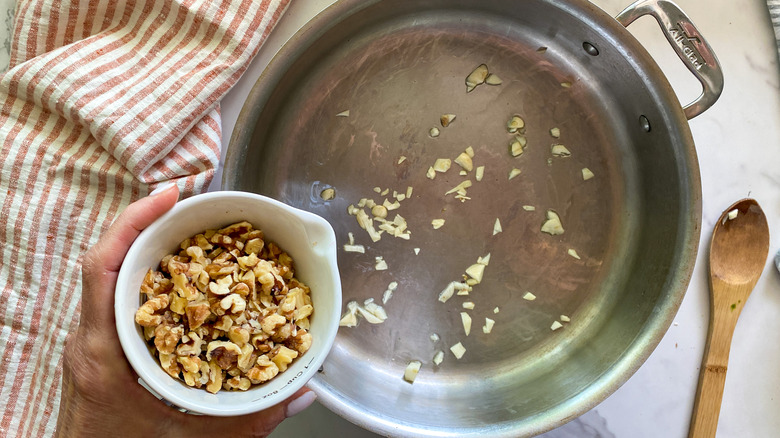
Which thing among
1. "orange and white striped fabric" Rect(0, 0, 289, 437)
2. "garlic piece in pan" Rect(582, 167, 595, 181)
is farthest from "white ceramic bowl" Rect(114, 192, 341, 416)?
"garlic piece in pan" Rect(582, 167, 595, 181)

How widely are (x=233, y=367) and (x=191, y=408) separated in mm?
45

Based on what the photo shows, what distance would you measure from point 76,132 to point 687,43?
2.14 feet

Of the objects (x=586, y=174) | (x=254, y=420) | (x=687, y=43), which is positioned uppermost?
(x=687, y=43)

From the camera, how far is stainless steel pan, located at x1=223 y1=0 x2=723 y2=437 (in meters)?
0.64

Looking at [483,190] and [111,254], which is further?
[483,190]

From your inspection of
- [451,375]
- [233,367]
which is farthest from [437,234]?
[233,367]

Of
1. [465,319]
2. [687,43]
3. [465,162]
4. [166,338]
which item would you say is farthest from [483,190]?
[166,338]

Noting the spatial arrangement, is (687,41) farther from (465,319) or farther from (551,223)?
(465,319)

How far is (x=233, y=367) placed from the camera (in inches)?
17.8

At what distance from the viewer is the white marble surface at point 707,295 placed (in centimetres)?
66

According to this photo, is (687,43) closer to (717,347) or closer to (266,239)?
(717,347)

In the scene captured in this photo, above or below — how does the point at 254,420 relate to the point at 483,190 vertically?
below

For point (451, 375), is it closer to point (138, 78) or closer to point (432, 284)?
point (432, 284)

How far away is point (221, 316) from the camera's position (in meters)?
0.44
